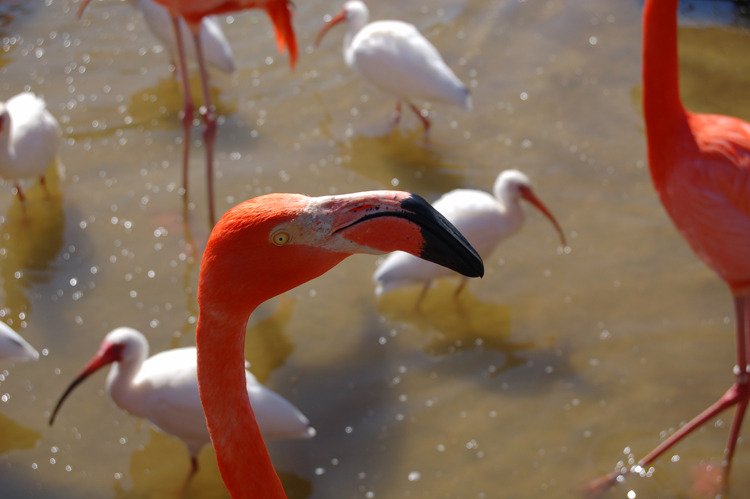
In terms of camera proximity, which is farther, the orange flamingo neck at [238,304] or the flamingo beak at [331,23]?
the flamingo beak at [331,23]

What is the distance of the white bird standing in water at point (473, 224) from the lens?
148 inches

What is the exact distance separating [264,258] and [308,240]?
0.10 metres

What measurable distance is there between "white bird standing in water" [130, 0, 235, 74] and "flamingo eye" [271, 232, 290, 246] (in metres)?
4.26

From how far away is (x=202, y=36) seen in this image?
5254mm

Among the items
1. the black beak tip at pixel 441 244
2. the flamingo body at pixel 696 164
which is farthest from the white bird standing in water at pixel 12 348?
the flamingo body at pixel 696 164

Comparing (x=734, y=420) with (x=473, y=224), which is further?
(x=473, y=224)

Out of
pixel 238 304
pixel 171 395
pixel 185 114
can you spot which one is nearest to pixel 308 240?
pixel 238 304

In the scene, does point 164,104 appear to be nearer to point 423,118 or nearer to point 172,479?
point 423,118

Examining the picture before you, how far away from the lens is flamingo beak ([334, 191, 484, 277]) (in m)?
1.23

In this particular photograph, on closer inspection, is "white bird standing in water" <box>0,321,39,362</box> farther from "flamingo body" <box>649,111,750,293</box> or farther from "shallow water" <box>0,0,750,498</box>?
"flamingo body" <box>649,111,750,293</box>

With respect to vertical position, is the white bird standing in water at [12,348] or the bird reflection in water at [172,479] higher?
the white bird standing in water at [12,348]

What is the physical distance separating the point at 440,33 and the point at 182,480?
4.52 m

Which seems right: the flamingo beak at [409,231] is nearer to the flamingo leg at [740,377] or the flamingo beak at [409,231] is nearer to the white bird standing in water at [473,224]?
the flamingo leg at [740,377]

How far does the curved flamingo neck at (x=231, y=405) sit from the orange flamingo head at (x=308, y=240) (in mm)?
43
